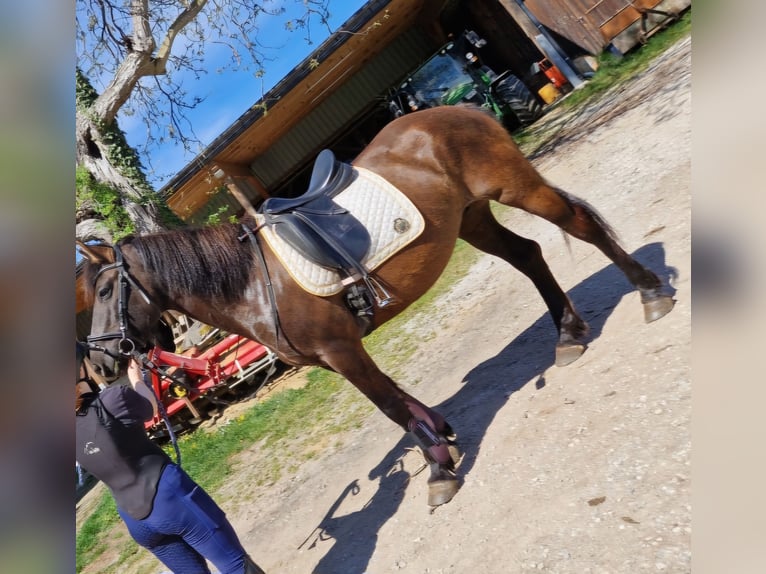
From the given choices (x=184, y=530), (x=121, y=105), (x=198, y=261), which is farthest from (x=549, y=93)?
(x=184, y=530)

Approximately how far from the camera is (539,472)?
3.16 meters

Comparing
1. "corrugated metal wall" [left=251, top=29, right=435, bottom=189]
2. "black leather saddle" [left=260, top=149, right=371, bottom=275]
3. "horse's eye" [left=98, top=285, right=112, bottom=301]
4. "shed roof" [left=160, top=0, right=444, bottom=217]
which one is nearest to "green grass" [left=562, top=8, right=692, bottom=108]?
"shed roof" [left=160, top=0, right=444, bottom=217]

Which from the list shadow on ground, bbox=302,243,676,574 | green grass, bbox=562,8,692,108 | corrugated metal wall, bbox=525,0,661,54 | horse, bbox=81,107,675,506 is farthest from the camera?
corrugated metal wall, bbox=525,0,661,54

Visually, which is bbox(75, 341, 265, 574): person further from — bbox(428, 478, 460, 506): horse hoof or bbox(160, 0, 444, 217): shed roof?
bbox(160, 0, 444, 217): shed roof

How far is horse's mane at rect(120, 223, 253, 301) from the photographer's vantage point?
3.34 m

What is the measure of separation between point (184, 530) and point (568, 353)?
2.72 m

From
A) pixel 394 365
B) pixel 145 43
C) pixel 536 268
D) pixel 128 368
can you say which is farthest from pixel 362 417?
pixel 145 43

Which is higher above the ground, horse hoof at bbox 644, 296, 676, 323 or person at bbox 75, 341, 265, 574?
person at bbox 75, 341, 265, 574

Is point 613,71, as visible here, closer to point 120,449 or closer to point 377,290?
point 377,290

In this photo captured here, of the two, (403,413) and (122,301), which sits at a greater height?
(122,301)

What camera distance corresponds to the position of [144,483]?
2879 millimetres

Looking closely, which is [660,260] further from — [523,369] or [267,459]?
[267,459]

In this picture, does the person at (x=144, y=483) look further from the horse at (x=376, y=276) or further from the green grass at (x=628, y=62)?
the green grass at (x=628, y=62)
